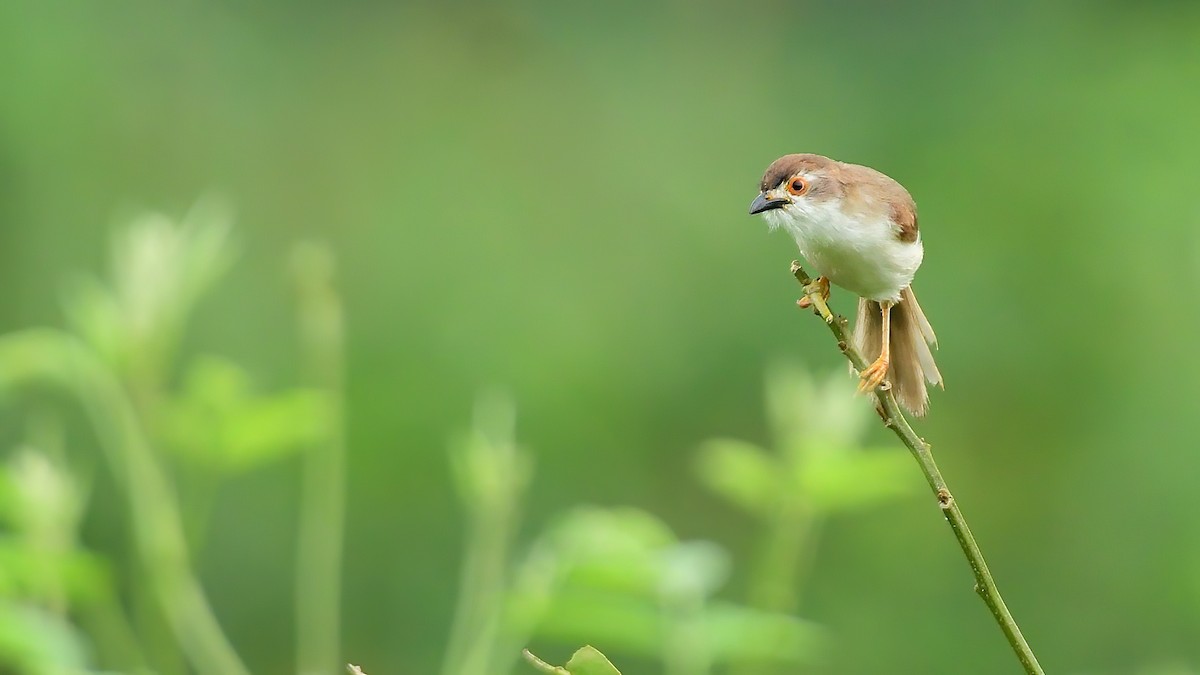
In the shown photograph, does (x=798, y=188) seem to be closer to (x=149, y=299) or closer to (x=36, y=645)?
(x=149, y=299)

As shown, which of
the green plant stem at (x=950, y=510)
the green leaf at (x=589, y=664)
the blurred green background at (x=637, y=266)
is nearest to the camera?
the green leaf at (x=589, y=664)

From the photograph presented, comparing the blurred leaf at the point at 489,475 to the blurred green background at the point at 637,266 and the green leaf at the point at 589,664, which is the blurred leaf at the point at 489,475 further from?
the blurred green background at the point at 637,266

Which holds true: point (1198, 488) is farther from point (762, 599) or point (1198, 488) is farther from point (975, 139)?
point (762, 599)

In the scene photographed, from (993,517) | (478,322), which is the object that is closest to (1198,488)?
(993,517)

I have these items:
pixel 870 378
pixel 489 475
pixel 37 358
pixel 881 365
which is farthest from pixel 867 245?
pixel 37 358

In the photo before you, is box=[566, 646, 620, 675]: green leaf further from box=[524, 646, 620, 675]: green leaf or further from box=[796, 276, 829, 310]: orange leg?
box=[796, 276, 829, 310]: orange leg

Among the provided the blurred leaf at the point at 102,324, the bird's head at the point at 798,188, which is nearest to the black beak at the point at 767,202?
the bird's head at the point at 798,188

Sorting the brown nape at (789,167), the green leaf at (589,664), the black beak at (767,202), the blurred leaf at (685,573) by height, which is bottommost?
the green leaf at (589,664)
